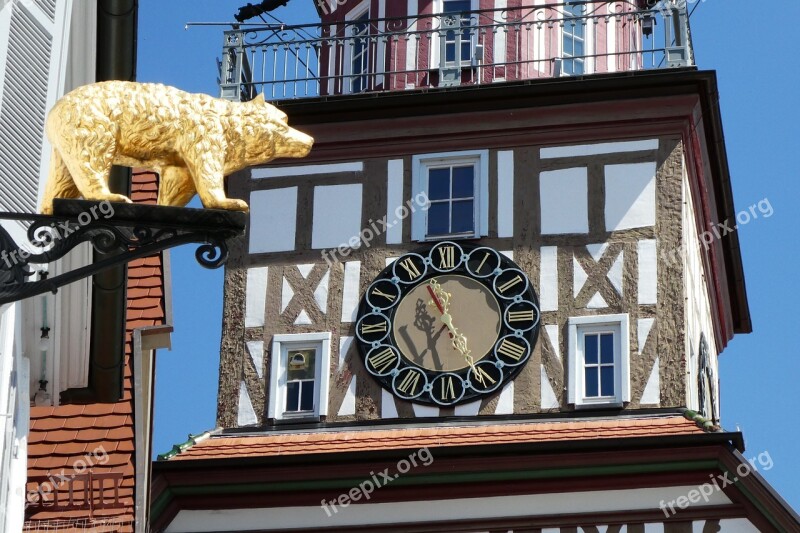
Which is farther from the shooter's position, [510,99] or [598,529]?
[510,99]

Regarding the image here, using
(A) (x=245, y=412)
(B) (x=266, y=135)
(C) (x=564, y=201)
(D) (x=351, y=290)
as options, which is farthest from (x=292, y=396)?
(B) (x=266, y=135)

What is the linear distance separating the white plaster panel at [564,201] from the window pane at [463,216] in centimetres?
74

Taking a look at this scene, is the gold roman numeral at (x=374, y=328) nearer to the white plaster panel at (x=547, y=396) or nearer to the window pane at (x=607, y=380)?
the white plaster panel at (x=547, y=396)

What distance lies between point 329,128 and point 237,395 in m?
3.05

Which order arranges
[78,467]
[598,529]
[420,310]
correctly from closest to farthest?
[78,467] < [598,529] < [420,310]

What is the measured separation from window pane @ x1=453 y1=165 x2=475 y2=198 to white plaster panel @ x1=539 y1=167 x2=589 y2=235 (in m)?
0.76

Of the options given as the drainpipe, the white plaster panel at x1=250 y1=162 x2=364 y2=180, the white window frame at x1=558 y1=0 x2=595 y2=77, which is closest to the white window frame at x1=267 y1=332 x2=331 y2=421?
the white plaster panel at x1=250 y1=162 x2=364 y2=180

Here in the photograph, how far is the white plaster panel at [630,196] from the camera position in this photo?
23.3 m

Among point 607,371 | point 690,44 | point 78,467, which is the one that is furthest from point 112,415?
point 690,44

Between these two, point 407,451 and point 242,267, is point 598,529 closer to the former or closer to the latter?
point 407,451

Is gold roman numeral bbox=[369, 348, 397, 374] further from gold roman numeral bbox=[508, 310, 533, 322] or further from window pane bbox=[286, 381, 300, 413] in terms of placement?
gold roman numeral bbox=[508, 310, 533, 322]

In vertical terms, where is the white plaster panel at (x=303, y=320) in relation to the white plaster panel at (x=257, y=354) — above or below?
above

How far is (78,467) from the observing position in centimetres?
1397

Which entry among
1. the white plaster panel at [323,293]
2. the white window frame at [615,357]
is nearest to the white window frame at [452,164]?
the white plaster panel at [323,293]
